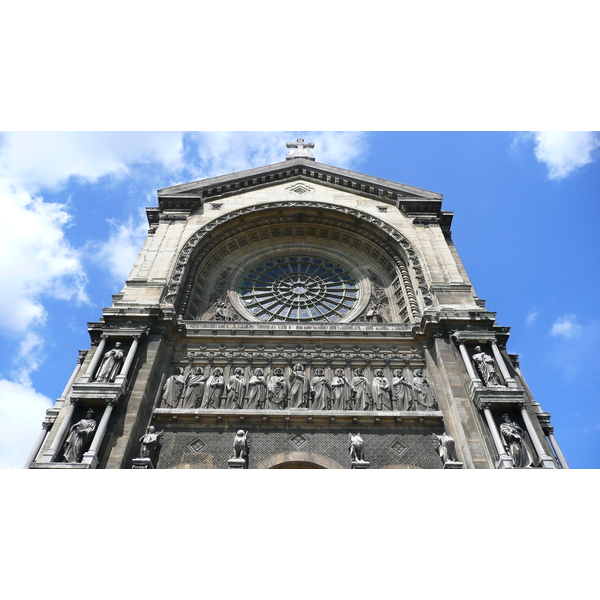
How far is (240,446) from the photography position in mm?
11820

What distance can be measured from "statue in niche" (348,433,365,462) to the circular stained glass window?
19.2ft

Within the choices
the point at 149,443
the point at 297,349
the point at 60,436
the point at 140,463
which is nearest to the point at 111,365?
the point at 60,436

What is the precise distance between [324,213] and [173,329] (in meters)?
8.06

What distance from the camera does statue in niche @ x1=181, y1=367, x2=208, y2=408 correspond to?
13.3 metres

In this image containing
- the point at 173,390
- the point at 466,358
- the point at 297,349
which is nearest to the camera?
the point at 466,358

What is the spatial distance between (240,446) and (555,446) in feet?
27.0

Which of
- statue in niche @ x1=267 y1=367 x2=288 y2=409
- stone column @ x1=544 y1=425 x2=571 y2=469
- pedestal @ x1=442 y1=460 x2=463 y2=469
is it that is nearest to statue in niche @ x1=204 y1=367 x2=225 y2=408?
statue in niche @ x1=267 y1=367 x2=288 y2=409

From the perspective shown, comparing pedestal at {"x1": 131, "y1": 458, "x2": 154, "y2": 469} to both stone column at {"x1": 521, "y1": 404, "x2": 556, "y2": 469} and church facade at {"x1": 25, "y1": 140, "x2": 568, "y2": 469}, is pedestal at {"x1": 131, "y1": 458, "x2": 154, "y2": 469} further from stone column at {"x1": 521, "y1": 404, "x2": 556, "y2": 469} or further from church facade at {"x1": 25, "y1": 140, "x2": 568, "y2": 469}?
stone column at {"x1": 521, "y1": 404, "x2": 556, "y2": 469}

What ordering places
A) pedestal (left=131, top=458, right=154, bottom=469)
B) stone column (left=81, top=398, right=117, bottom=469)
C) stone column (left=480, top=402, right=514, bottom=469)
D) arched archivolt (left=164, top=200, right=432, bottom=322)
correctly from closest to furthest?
1. stone column (left=81, top=398, right=117, bottom=469)
2. stone column (left=480, top=402, right=514, bottom=469)
3. pedestal (left=131, top=458, right=154, bottom=469)
4. arched archivolt (left=164, top=200, right=432, bottom=322)

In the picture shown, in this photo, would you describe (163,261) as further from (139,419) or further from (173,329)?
(139,419)

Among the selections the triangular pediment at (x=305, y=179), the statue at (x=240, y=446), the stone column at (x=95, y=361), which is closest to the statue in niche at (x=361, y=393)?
the statue at (x=240, y=446)

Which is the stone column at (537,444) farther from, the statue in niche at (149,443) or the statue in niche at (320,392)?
the statue in niche at (149,443)

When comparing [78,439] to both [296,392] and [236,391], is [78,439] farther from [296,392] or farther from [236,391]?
[296,392]

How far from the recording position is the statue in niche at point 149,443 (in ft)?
38.4
